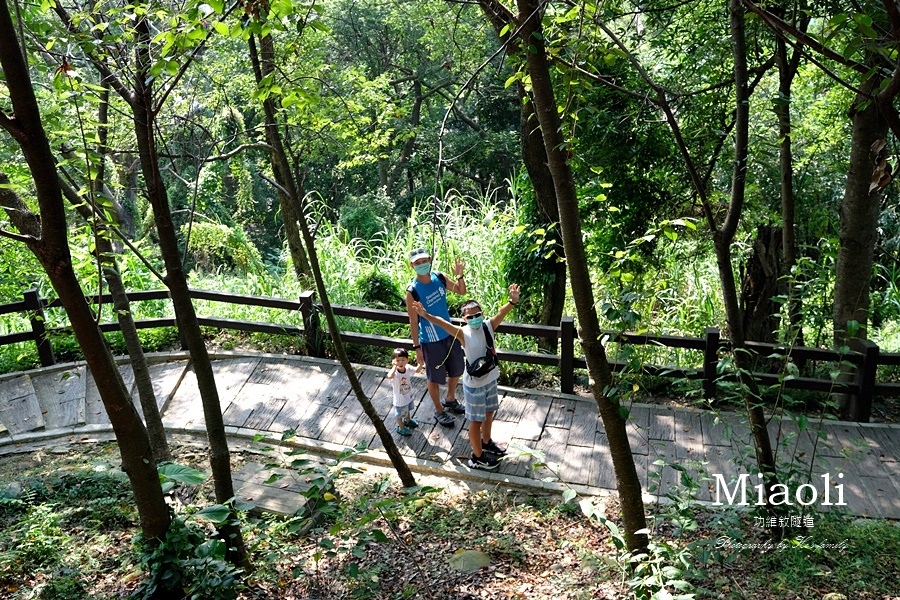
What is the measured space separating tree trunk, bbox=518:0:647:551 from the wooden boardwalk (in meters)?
2.03

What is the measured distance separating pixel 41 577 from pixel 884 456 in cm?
637

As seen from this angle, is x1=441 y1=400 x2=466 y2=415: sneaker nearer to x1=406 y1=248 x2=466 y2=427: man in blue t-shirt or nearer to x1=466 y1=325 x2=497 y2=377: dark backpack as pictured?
x1=406 y1=248 x2=466 y2=427: man in blue t-shirt

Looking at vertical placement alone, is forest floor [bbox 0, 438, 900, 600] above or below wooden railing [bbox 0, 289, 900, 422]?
below

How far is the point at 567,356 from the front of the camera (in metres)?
7.23

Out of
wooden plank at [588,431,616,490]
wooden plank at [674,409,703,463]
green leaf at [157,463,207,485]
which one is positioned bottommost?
wooden plank at [588,431,616,490]

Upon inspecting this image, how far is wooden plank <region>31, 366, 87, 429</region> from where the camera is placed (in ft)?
24.0

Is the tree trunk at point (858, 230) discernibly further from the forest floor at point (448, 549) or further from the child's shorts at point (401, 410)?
the child's shorts at point (401, 410)

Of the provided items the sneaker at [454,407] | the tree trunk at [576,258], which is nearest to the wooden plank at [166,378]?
the sneaker at [454,407]

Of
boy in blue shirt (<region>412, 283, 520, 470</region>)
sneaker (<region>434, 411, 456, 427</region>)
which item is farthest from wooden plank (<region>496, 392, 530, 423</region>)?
boy in blue shirt (<region>412, 283, 520, 470</region>)

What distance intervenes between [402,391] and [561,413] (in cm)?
157

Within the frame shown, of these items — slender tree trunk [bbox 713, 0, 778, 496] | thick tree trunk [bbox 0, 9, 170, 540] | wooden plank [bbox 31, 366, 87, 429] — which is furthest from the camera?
wooden plank [bbox 31, 366, 87, 429]

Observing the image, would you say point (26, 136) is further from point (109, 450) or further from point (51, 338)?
point (51, 338)

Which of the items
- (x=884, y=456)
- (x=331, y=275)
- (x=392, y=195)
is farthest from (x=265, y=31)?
(x=392, y=195)

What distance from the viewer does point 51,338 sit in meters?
8.18
